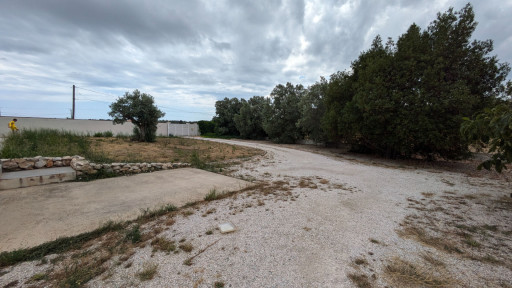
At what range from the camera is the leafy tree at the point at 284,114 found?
1883 centimetres

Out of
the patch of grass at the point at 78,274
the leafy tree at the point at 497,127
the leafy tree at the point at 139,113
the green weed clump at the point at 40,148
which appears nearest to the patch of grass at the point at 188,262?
the patch of grass at the point at 78,274

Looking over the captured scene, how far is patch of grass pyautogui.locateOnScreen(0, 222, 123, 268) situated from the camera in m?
1.99

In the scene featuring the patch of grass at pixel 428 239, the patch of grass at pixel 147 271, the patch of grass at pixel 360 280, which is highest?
the patch of grass at pixel 428 239

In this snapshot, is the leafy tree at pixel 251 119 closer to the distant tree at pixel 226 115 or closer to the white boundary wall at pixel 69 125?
the distant tree at pixel 226 115

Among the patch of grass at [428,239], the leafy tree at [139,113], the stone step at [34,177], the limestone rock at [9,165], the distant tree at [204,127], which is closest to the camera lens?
the patch of grass at [428,239]

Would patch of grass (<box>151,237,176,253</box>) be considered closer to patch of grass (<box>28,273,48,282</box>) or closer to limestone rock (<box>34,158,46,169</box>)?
patch of grass (<box>28,273,48,282</box>)

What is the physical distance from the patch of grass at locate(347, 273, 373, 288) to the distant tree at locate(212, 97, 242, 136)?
88.4ft

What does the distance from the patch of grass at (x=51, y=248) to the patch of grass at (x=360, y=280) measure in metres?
2.84

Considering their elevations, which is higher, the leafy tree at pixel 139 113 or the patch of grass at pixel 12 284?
the leafy tree at pixel 139 113

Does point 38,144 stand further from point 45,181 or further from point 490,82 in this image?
point 490,82

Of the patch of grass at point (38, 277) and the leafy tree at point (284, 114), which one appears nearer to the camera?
the patch of grass at point (38, 277)

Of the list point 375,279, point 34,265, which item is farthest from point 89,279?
point 375,279

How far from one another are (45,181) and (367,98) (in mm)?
10807

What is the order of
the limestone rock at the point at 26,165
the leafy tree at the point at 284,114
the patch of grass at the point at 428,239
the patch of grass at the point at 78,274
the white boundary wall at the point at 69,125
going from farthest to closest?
the leafy tree at the point at 284,114 < the white boundary wall at the point at 69,125 < the limestone rock at the point at 26,165 < the patch of grass at the point at 428,239 < the patch of grass at the point at 78,274
